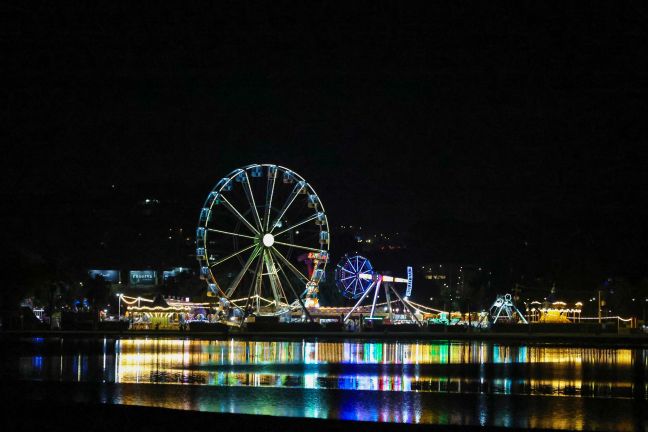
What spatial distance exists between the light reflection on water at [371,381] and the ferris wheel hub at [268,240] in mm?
22119

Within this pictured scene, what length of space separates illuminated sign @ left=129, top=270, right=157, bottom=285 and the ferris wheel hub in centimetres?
4852

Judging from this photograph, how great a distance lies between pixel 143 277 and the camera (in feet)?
368

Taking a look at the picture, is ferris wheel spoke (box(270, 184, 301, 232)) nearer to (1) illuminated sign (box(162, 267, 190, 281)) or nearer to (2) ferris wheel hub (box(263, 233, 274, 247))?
(2) ferris wheel hub (box(263, 233, 274, 247))

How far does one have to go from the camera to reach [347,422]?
15984 mm

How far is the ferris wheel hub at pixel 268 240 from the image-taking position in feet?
211

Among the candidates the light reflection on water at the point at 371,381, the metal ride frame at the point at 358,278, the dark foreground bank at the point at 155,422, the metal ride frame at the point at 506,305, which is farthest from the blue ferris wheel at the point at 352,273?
the dark foreground bank at the point at 155,422

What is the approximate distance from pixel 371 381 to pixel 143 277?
→ 89444 mm

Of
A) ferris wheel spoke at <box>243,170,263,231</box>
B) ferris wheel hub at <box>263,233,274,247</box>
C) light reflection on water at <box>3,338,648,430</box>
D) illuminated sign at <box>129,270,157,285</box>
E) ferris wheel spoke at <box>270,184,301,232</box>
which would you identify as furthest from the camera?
illuminated sign at <box>129,270,157,285</box>

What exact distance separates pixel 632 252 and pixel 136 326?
37966mm

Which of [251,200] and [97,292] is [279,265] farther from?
[97,292]

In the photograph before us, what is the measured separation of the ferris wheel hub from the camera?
6438cm

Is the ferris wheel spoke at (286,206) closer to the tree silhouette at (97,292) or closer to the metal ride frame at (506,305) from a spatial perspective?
the tree silhouette at (97,292)

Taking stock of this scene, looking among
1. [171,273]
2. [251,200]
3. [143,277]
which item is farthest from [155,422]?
[171,273]

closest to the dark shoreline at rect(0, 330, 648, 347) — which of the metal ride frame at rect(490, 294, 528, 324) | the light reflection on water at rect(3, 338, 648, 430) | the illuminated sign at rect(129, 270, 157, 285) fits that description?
the light reflection on water at rect(3, 338, 648, 430)
